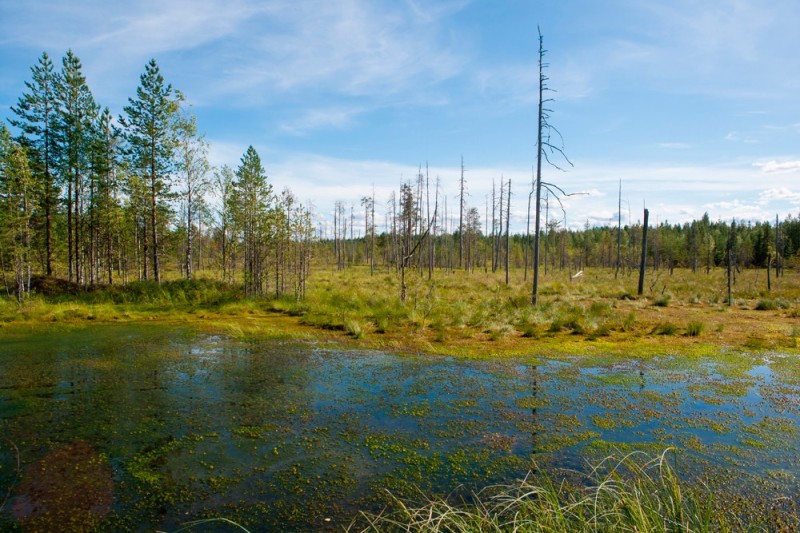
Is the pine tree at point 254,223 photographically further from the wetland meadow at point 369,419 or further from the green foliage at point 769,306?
the green foliage at point 769,306

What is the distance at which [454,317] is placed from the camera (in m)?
15.7

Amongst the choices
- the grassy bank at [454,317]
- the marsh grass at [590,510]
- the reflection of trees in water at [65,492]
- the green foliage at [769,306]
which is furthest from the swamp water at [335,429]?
the green foliage at [769,306]

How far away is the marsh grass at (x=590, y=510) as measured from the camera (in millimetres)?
2561

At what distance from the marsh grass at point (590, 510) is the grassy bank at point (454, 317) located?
6.98m

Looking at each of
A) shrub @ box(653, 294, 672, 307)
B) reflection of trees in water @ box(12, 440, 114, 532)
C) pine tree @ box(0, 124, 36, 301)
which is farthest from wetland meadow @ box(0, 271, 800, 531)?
shrub @ box(653, 294, 672, 307)

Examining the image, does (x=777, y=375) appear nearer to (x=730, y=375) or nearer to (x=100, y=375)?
(x=730, y=375)

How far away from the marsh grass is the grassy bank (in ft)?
22.9

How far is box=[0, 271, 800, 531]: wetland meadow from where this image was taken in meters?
4.45

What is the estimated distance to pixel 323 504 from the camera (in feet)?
14.6

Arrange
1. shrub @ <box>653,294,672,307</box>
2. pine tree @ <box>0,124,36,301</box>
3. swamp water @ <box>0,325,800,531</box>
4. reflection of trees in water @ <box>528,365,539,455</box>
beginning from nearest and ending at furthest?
swamp water @ <box>0,325,800,531</box>, reflection of trees in water @ <box>528,365,539,455</box>, pine tree @ <box>0,124,36,301</box>, shrub @ <box>653,294,672,307</box>

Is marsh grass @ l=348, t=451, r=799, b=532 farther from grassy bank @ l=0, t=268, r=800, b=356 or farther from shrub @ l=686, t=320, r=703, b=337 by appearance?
shrub @ l=686, t=320, r=703, b=337

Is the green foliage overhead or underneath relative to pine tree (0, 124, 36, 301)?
underneath

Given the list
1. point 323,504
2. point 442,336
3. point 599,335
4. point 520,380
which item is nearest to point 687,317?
point 599,335

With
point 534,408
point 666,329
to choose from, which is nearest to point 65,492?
point 534,408
